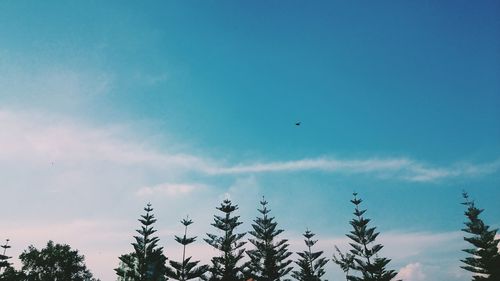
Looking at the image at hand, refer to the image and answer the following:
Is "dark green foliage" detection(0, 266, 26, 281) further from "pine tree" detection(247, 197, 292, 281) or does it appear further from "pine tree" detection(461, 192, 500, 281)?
"pine tree" detection(461, 192, 500, 281)

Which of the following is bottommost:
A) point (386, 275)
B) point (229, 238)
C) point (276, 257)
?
point (386, 275)

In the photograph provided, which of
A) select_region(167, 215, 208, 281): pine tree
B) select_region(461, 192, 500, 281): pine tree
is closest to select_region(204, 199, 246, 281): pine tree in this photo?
select_region(167, 215, 208, 281): pine tree

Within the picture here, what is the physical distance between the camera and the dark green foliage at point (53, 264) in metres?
43.2

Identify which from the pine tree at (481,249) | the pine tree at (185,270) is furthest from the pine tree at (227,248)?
the pine tree at (481,249)

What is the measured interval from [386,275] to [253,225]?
12.1m

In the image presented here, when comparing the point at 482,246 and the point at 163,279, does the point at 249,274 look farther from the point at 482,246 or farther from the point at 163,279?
the point at 482,246

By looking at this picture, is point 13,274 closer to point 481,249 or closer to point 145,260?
point 145,260

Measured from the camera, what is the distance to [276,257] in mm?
27156

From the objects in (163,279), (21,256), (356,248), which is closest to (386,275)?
(356,248)

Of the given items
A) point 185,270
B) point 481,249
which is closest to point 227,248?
point 185,270

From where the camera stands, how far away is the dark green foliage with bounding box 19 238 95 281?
43.2 metres

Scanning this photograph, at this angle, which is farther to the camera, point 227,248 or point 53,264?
point 53,264

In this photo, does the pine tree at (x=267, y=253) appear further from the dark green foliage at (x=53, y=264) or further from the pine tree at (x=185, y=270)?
the dark green foliage at (x=53, y=264)

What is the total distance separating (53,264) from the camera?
44438 mm
